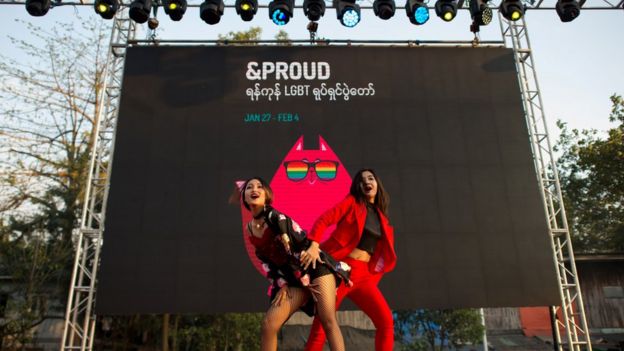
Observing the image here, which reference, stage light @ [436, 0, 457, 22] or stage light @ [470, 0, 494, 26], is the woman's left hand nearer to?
stage light @ [436, 0, 457, 22]

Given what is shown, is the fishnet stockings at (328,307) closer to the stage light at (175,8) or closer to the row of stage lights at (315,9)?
the row of stage lights at (315,9)

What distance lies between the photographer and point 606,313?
42.5 ft

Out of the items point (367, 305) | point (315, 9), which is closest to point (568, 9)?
point (315, 9)

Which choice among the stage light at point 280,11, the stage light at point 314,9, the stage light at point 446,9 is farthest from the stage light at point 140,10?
the stage light at point 446,9

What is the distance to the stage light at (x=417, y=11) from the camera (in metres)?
6.65

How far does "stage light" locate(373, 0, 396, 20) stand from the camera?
679cm

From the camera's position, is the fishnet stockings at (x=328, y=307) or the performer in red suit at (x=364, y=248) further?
the performer in red suit at (x=364, y=248)

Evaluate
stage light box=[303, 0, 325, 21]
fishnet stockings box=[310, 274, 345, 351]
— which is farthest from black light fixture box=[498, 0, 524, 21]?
fishnet stockings box=[310, 274, 345, 351]

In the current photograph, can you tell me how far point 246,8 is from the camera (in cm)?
662

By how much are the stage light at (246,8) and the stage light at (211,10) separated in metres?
0.24

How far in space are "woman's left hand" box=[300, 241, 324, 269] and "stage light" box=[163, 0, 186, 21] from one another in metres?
5.34

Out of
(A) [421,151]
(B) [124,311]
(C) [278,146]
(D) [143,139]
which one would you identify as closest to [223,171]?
(C) [278,146]

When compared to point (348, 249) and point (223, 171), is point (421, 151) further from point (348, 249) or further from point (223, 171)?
point (348, 249)

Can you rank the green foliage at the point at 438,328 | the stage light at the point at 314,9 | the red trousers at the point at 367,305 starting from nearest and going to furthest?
the red trousers at the point at 367,305
the stage light at the point at 314,9
the green foliage at the point at 438,328
